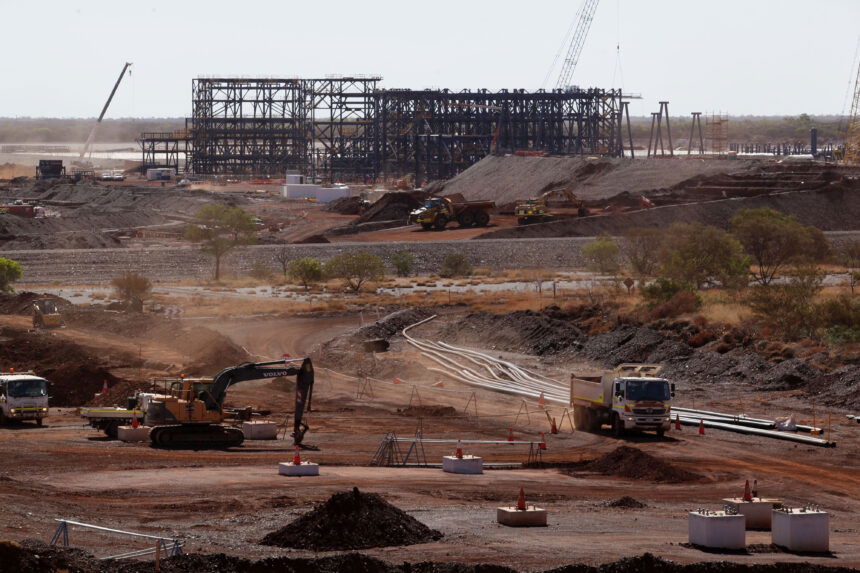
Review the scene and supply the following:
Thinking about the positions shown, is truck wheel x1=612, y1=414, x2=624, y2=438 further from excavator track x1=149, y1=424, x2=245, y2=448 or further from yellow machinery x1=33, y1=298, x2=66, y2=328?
yellow machinery x1=33, y1=298, x2=66, y2=328

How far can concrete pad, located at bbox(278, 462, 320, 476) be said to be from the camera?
2689cm

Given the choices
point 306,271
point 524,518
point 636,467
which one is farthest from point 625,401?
point 306,271

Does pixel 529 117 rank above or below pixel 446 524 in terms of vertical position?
above

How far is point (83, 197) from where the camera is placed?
5630 inches

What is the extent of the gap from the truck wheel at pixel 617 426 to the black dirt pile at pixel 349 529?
47.6 feet

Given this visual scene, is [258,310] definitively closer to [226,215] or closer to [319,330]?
[319,330]

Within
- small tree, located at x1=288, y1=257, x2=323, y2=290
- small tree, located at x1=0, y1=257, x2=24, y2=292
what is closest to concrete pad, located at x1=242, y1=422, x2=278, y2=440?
small tree, located at x1=0, y1=257, x2=24, y2=292

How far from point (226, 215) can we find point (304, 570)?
69081 mm

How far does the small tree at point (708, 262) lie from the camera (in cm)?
6053

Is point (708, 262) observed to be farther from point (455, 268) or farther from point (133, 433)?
point (133, 433)

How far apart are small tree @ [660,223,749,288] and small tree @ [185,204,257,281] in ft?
95.2

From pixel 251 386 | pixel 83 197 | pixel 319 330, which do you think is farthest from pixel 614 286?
pixel 83 197

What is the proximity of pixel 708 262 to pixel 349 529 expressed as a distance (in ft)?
146

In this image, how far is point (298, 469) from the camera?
2689 centimetres
